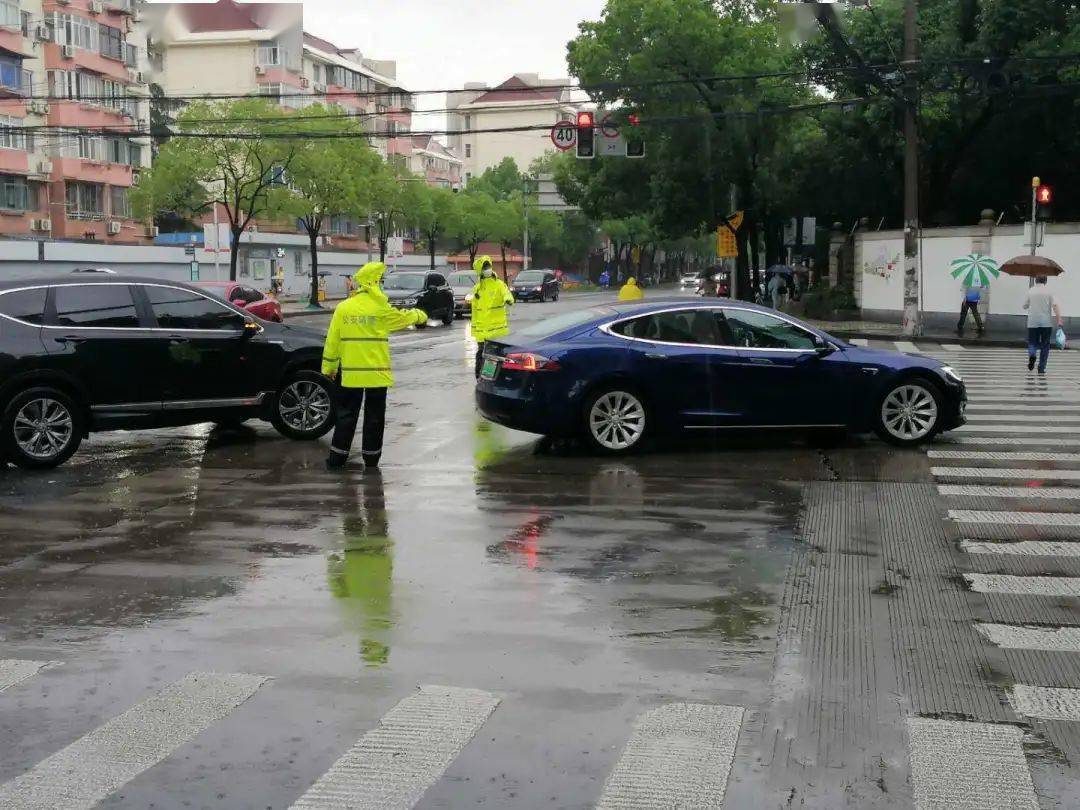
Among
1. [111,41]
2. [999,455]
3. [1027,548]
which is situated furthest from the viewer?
[111,41]

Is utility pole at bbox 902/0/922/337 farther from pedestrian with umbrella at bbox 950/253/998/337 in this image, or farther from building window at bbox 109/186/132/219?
building window at bbox 109/186/132/219

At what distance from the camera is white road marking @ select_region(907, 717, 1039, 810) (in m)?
4.80

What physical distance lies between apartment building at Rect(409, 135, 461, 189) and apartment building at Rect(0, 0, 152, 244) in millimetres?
48746

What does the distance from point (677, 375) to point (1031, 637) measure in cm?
641

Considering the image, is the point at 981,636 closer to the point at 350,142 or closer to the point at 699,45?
the point at 699,45

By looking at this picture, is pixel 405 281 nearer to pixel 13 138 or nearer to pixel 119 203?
pixel 13 138

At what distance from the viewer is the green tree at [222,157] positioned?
55438 millimetres

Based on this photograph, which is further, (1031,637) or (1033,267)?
(1033,267)

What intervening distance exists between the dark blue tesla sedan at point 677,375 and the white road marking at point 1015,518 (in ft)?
10.00

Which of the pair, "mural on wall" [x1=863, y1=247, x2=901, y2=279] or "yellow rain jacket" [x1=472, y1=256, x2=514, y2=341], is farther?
"mural on wall" [x1=863, y1=247, x2=901, y2=279]

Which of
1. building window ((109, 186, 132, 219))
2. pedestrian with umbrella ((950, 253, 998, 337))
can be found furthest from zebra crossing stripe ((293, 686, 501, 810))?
building window ((109, 186, 132, 219))

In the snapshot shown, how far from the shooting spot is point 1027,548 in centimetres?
927

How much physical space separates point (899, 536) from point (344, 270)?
264 feet

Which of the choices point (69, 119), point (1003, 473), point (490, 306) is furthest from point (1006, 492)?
point (69, 119)
